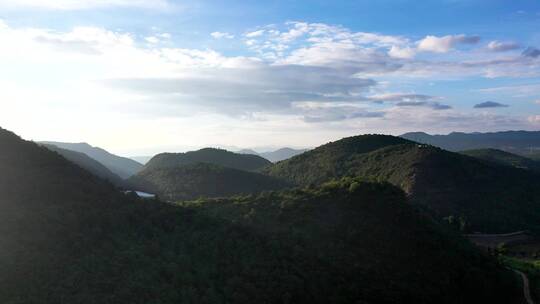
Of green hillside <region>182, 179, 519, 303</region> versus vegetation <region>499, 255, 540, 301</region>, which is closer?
green hillside <region>182, 179, 519, 303</region>

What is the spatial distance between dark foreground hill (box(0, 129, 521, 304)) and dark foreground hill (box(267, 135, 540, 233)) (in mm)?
53029

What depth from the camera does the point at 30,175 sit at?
127 feet

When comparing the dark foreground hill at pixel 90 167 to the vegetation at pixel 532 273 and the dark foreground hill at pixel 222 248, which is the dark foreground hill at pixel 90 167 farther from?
the vegetation at pixel 532 273

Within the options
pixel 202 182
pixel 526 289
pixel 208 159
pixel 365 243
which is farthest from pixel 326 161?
pixel 365 243

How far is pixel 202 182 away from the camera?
115m

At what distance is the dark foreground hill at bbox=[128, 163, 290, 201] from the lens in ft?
359

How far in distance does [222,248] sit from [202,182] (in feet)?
268

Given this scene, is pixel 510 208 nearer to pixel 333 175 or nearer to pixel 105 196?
pixel 333 175

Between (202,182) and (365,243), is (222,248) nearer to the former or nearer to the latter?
(365,243)

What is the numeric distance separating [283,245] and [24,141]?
2880 cm

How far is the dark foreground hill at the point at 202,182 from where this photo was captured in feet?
359

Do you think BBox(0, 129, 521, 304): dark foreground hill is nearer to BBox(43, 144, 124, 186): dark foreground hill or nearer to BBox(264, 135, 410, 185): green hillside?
BBox(43, 144, 124, 186): dark foreground hill

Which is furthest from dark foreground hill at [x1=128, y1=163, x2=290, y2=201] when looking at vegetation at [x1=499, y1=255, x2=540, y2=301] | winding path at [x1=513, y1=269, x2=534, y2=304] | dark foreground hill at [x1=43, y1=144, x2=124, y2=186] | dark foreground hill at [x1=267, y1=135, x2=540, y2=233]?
winding path at [x1=513, y1=269, x2=534, y2=304]

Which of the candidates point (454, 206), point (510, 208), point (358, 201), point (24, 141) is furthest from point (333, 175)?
point (24, 141)
